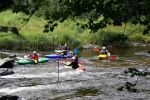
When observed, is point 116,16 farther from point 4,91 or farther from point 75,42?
point 75,42

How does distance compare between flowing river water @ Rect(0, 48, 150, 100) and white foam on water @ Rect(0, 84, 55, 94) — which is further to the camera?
white foam on water @ Rect(0, 84, 55, 94)

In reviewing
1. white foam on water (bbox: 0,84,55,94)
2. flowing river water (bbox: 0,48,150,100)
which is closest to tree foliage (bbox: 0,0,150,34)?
flowing river water (bbox: 0,48,150,100)

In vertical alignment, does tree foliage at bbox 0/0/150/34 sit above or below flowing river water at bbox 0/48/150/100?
above

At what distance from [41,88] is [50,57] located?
708cm

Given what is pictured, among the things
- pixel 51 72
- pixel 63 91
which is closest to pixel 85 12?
pixel 63 91

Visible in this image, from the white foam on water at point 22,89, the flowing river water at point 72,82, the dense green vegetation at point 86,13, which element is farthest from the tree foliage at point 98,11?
the white foam on water at point 22,89

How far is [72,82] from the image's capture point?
12125 mm

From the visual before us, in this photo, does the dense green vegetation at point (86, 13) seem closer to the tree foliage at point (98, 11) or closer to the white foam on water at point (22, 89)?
the tree foliage at point (98, 11)

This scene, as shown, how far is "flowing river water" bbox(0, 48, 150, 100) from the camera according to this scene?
1005cm

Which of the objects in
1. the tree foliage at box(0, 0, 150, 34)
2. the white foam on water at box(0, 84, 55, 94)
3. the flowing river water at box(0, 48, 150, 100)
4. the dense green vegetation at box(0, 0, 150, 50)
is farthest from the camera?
the white foam on water at box(0, 84, 55, 94)

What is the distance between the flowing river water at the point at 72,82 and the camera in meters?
10.0

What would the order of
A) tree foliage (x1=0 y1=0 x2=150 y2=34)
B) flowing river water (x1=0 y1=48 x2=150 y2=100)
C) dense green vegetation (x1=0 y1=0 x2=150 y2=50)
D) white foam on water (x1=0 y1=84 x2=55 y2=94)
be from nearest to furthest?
dense green vegetation (x1=0 y1=0 x2=150 y2=50) < tree foliage (x1=0 y1=0 x2=150 y2=34) < flowing river water (x1=0 y1=48 x2=150 y2=100) < white foam on water (x1=0 y1=84 x2=55 y2=94)

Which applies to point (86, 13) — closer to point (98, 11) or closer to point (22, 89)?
point (98, 11)

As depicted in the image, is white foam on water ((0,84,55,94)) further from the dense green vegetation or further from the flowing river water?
the dense green vegetation
